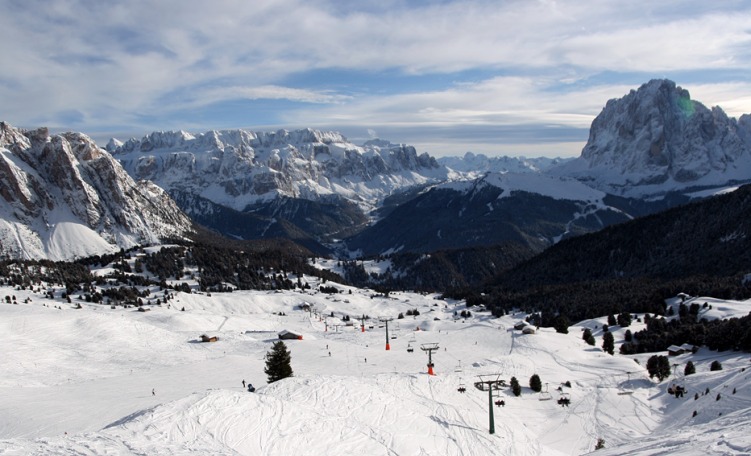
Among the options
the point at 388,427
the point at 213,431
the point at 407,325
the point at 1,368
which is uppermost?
the point at 213,431

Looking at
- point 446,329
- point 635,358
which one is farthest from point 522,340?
point 446,329

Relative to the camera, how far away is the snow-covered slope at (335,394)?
38469 millimetres

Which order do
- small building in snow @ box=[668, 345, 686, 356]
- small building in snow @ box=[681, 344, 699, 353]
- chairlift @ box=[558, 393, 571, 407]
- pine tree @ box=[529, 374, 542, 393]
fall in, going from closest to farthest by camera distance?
chairlift @ box=[558, 393, 571, 407], pine tree @ box=[529, 374, 542, 393], small building in snow @ box=[681, 344, 699, 353], small building in snow @ box=[668, 345, 686, 356]

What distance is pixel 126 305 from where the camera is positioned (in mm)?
163375

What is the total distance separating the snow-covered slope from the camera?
126 feet

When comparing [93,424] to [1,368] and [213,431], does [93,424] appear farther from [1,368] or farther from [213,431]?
[1,368]

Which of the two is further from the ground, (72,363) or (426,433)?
(426,433)

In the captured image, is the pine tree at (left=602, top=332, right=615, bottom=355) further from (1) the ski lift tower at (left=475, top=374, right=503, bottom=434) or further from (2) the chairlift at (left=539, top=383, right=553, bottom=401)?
(2) the chairlift at (left=539, top=383, right=553, bottom=401)

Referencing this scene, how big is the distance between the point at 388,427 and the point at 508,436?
1198 centimetres

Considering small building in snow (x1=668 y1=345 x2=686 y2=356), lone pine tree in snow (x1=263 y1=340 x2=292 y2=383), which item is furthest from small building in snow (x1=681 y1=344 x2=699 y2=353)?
lone pine tree in snow (x1=263 y1=340 x2=292 y2=383)

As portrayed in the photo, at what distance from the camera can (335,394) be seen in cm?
5228

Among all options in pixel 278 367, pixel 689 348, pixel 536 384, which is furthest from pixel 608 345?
pixel 278 367

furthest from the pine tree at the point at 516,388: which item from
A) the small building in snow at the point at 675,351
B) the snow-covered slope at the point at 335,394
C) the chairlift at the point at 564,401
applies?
the small building in snow at the point at 675,351

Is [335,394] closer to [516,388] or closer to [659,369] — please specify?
[516,388]
